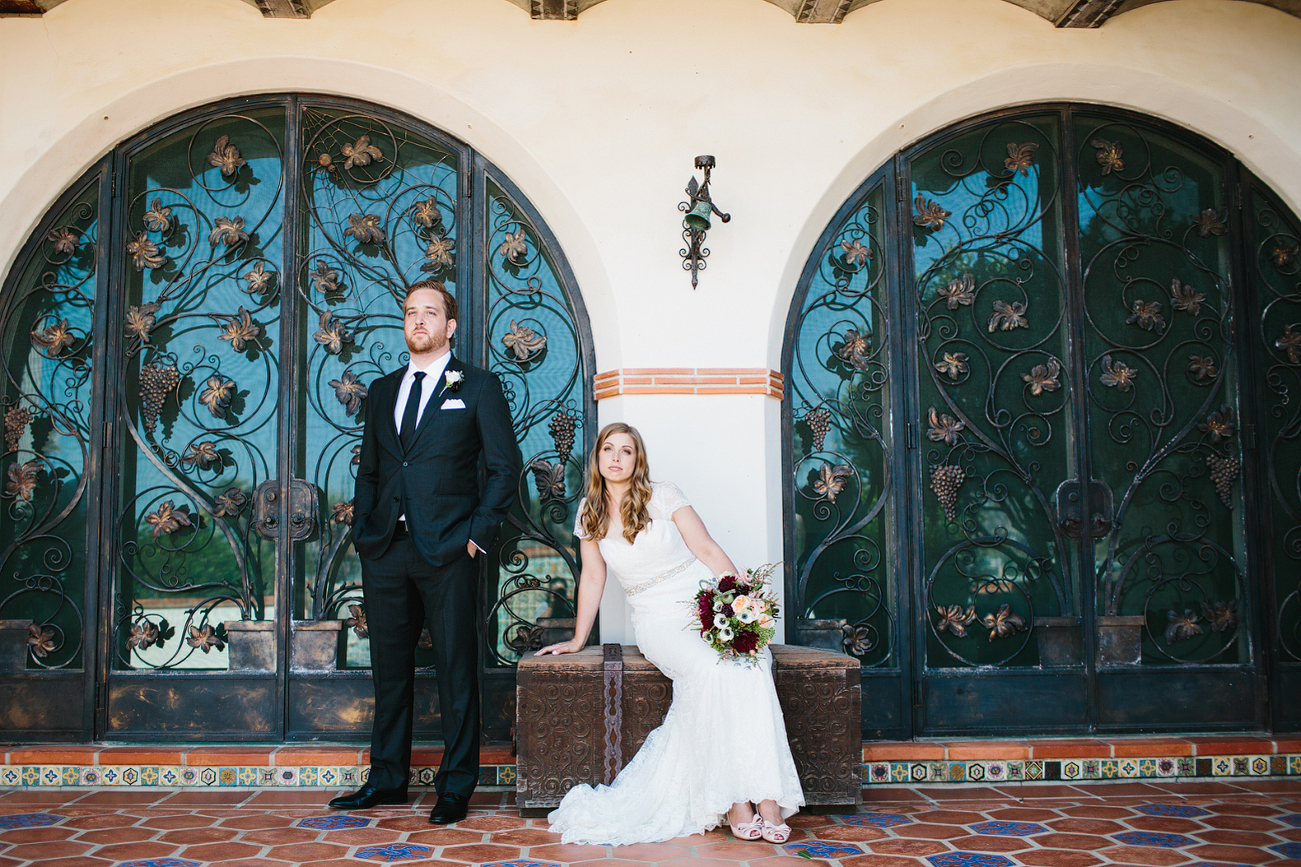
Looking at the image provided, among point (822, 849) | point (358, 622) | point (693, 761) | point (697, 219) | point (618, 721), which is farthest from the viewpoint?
point (358, 622)

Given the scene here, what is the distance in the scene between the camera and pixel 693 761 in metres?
3.66

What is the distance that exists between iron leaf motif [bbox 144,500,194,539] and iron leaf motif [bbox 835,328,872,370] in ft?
11.7

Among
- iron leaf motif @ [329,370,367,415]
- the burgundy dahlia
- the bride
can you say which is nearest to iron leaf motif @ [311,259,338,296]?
iron leaf motif @ [329,370,367,415]

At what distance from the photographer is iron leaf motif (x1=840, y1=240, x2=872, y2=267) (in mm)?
4961

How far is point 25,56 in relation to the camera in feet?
15.2

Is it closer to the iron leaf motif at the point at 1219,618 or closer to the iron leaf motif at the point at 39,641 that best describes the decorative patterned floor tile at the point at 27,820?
the iron leaf motif at the point at 39,641

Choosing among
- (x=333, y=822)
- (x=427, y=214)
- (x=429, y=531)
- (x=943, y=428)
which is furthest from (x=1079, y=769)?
(x=427, y=214)

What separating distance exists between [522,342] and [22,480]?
271 cm

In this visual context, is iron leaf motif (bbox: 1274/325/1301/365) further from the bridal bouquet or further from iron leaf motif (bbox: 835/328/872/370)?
the bridal bouquet

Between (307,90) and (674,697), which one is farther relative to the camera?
(307,90)

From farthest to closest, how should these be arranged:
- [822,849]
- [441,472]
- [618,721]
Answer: [441,472]
[618,721]
[822,849]

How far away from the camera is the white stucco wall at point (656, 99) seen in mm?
4602

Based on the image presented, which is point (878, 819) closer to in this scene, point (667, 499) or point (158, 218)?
point (667, 499)

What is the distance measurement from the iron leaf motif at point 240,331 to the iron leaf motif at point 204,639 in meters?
1.47
